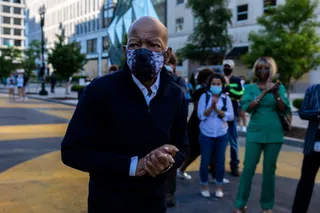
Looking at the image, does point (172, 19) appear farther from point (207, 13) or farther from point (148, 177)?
point (148, 177)

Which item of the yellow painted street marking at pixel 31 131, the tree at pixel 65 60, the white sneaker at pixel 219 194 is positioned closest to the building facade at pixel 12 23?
the tree at pixel 65 60

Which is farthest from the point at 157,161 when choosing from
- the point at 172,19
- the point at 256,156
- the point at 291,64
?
the point at 172,19

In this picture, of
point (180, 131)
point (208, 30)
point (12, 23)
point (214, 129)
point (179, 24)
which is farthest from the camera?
point (12, 23)

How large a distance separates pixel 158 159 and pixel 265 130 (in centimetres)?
287

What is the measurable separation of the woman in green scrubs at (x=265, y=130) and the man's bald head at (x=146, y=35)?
2.61 meters

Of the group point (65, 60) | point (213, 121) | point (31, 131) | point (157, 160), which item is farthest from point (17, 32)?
point (157, 160)

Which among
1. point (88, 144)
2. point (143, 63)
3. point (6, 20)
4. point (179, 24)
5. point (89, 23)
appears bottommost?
point (88, 144)

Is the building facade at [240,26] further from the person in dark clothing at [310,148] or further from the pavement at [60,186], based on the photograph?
the person in dark clothing at [310,148]

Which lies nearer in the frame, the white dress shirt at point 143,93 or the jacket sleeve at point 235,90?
the white dress shirt at point 143,93

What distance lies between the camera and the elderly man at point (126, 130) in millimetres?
1761

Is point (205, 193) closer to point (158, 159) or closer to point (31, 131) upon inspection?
point (158, 159)

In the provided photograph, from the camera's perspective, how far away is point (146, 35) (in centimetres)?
185

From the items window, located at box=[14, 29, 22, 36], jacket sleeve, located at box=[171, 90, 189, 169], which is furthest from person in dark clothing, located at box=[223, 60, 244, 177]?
window, located at box=[14, 29, 22, 36]

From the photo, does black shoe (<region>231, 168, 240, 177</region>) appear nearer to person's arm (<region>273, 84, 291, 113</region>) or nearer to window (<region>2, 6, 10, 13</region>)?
person's arm (<region>273, 84, 291, 113</region>)
